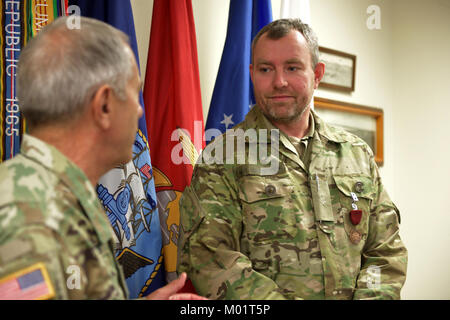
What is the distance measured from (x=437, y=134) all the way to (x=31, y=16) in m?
3.07

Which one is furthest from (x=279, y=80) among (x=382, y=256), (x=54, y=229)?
(x=54, y=229)

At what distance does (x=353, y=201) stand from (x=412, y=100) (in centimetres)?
230

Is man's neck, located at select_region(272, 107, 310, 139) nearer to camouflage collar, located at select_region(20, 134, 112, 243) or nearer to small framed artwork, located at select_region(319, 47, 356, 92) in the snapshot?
camouflage collar, located at select_region(20, 134, 112, 243)

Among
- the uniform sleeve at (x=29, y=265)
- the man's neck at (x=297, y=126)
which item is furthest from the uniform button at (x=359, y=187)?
the uniform sleeve at (x=29, y=265)

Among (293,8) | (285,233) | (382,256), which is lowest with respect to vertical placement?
(382,256)

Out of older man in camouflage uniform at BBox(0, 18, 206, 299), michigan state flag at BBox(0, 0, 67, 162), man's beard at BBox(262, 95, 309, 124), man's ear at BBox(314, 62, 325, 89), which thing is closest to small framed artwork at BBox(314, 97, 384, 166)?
man's ear at BBox(314, 62, 325, 89)

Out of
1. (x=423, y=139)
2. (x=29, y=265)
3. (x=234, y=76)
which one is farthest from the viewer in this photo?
(x=423, y=139)

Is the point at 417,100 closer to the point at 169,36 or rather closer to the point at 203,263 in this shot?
the point at 169,36

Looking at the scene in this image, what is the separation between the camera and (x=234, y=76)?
2436 mm

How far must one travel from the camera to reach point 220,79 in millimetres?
2449

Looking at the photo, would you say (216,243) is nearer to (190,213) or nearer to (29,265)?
(190,213)

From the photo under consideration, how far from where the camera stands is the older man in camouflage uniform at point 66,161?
868 mm

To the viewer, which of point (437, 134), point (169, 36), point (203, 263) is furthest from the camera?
point (437, 134)
